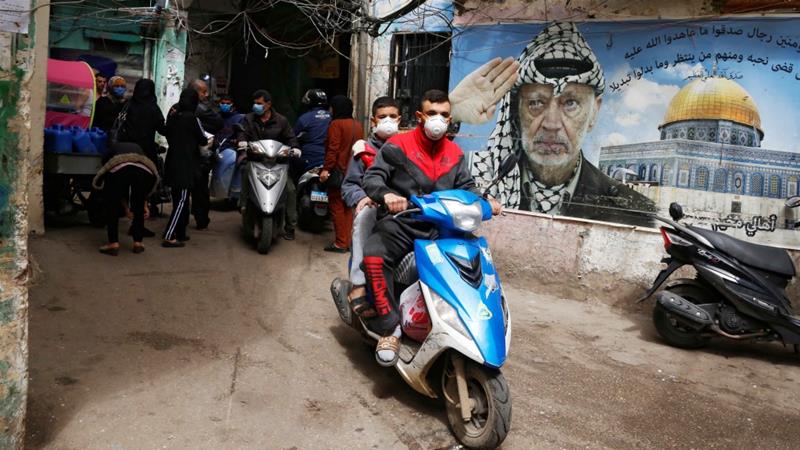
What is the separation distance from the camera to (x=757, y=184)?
20.6ft

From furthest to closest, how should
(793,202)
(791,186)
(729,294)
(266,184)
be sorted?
(266,184) < (791,186) < (793,202) < (729,294)

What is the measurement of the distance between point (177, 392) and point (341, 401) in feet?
3.06

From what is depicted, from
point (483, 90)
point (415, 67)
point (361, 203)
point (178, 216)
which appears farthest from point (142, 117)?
point (361, 203)

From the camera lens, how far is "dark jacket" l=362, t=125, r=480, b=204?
4.39 metres

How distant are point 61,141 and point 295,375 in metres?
4.33

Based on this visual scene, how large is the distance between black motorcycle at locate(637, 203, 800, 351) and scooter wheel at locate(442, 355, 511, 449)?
2.54m

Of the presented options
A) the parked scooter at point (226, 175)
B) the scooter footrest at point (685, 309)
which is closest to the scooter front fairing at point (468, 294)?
the scooter footrest at point (685, 309)

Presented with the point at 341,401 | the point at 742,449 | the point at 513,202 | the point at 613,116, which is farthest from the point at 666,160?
the point at 341,401

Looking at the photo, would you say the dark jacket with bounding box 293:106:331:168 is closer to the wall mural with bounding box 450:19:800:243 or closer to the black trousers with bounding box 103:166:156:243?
the wall mural with bounding box 450:19:800:243

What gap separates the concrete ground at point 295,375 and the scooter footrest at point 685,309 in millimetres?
311

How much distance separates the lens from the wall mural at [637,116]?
6.23 meters

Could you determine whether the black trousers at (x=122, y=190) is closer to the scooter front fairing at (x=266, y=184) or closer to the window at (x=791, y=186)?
the scooter front fairing at (x=266, y=184)

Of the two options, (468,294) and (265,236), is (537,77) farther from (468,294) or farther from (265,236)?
(468,294)

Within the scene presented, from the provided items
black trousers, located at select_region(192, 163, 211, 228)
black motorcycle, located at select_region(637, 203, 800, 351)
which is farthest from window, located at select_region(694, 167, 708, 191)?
black trousers, located at select_region(192, 163, 211, 228)
